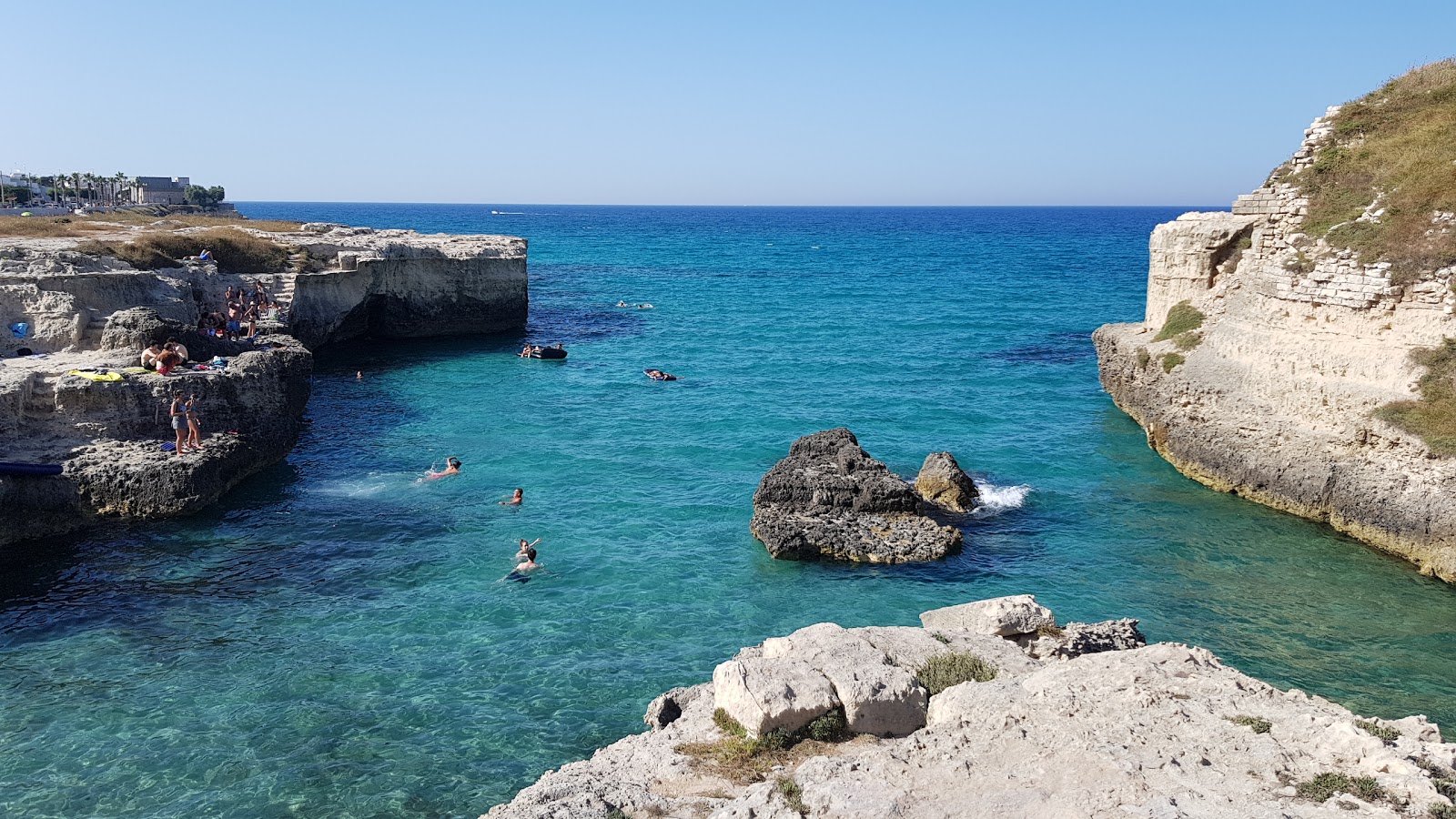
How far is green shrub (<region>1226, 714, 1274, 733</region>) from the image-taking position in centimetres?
1005

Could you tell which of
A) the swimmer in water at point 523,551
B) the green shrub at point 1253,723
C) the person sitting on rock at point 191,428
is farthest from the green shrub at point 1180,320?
the person sitting on rock at point 191,428

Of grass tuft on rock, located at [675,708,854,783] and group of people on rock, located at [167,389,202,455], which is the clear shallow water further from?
grass tuft on rock, located at [675,708,854,783]

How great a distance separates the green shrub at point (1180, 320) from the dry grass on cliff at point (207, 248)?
36999 mm

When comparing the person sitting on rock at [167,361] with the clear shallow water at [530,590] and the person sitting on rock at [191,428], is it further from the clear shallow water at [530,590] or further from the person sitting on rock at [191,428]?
the clear shallow water at [530,590]

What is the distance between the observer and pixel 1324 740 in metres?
A: 9.70

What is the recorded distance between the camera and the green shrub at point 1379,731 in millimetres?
9805

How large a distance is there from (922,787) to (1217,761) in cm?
288

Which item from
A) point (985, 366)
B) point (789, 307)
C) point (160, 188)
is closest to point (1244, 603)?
point (985, 366)

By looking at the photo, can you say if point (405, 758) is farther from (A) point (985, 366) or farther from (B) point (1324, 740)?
(A) point (985, 366)

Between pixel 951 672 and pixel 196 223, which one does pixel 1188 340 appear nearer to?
pixel 951 672

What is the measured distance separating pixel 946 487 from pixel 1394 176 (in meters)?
14.7

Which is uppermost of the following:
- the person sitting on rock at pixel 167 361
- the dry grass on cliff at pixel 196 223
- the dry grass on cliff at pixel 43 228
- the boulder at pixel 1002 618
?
the dry grass on cliff at pixel 196 223

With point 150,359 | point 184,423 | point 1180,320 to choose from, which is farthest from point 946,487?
point 150,359

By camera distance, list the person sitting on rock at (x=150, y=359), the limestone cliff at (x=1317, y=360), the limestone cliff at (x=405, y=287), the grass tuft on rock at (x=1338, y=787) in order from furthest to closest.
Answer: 1. the limestone cliff at (x=405, y=287)
2. the person sitting on rock at (x=150, y=359)
3. the limestone cliff at (x=1317, y=360)
4. the grass tuft on rock at (x=1338, y=787)
